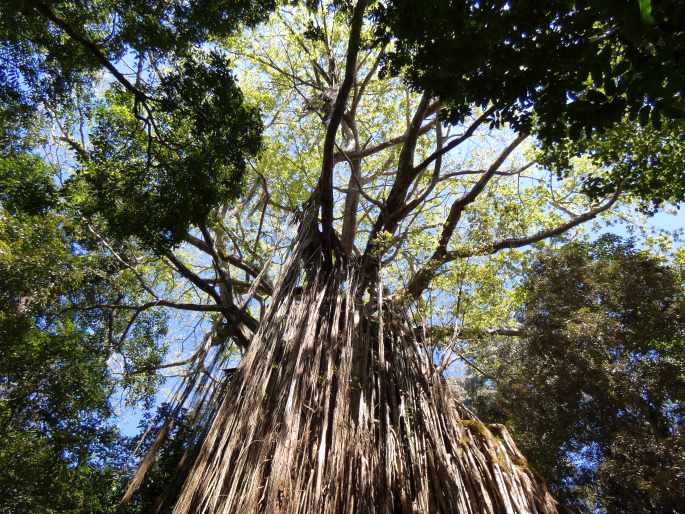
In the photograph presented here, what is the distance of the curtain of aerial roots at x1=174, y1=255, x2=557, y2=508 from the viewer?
193 cm

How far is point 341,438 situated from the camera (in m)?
2.13

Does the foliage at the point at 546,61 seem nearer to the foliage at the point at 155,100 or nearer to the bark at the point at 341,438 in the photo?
the foliage at the point at 155,100

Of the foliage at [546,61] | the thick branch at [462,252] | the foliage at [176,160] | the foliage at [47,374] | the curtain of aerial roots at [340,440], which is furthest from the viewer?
the thick branch at [462,252]

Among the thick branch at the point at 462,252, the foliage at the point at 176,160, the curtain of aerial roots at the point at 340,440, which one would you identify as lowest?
the curtain of aerial roots at the point at 340,440

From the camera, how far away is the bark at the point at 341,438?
6.35ft

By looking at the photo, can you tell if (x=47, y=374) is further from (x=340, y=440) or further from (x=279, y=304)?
(x=340, y=440)

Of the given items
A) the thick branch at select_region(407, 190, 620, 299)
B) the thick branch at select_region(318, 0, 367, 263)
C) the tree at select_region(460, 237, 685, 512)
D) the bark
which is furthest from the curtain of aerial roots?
the tree at select_region(460, 237, 685, 512)

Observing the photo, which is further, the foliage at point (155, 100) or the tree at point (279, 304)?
the foliage at point (155, 100)

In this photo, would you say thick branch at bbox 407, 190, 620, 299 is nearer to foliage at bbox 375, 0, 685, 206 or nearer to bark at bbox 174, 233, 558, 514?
bark at bbox 174, 233, 558, 514

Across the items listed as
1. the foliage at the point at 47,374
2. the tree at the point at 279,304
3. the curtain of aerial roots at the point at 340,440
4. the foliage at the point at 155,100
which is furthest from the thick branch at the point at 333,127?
the foliage at the point at 47,374

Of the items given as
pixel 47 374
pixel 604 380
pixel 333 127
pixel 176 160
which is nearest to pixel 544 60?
pixel 333 127

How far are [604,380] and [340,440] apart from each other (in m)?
3.37

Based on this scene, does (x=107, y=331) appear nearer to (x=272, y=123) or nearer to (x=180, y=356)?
(x=180, y=356)

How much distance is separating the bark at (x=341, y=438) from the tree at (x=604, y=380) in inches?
79.8
